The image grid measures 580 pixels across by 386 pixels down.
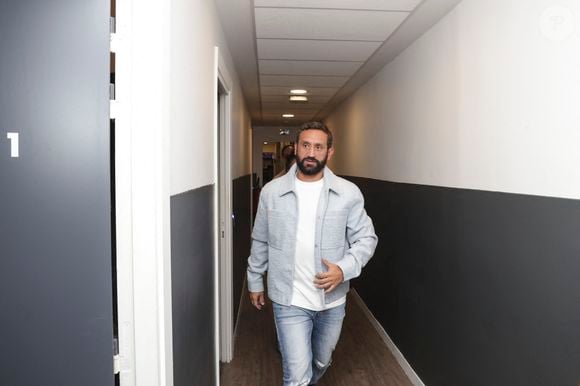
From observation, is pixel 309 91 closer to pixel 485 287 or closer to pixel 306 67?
pixel 306 67

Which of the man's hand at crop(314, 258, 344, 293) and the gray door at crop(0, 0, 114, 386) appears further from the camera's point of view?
the man's hand at crop(314, 258, 344, 293)

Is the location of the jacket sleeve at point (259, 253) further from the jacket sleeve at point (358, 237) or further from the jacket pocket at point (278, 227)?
the jacket sleeve at point (358, 237)

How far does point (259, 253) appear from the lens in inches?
89.0

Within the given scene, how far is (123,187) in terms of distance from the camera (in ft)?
4.17

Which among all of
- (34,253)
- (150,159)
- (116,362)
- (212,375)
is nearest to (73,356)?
(116,362)

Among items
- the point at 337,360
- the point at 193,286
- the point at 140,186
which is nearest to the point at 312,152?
the point at 193,286

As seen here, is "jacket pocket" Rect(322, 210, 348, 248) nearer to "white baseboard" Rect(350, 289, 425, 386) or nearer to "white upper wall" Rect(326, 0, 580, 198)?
"white upper wall" Rect(326, 0, 580, 198)

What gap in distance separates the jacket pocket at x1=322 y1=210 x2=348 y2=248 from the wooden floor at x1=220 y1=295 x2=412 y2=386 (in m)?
1.30

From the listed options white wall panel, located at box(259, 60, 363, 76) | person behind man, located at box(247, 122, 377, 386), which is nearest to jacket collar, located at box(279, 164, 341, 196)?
person behind man, located at box(247, 122, 377, 386)

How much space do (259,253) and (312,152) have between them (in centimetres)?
60

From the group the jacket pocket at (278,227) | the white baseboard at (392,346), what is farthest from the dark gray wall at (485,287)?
the jacket pocket at (278,227)

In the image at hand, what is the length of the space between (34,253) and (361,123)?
4.06m

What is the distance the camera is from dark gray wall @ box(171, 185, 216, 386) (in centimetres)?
149

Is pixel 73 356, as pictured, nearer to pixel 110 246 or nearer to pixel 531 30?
pixel 110 246
